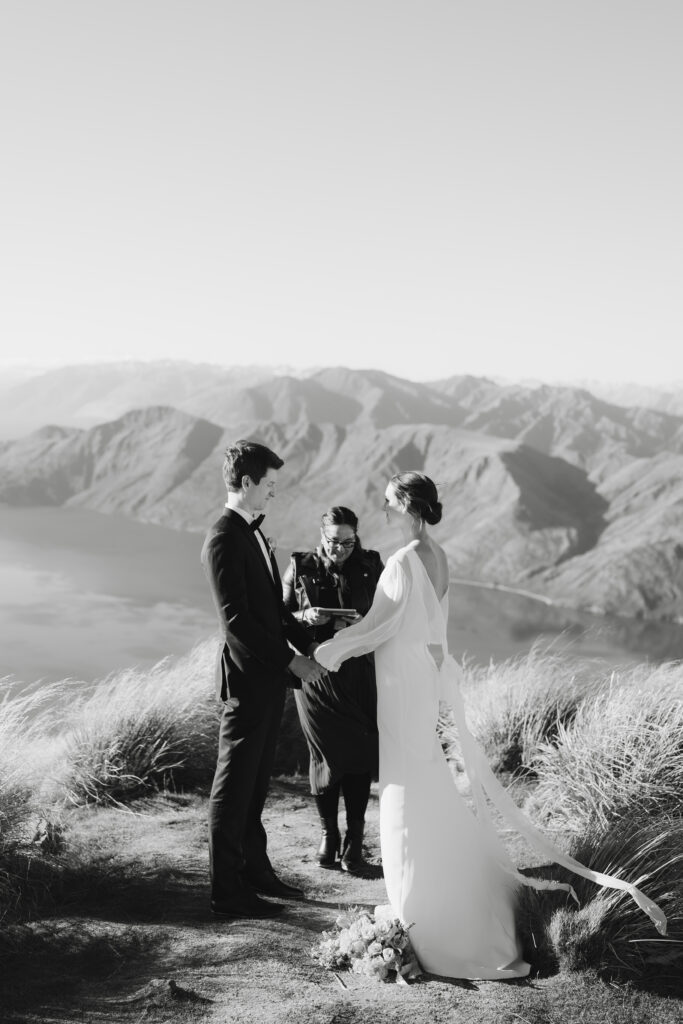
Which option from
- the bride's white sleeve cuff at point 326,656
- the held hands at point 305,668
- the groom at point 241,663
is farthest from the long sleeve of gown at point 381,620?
the groom at point 241,663

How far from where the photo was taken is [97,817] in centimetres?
597

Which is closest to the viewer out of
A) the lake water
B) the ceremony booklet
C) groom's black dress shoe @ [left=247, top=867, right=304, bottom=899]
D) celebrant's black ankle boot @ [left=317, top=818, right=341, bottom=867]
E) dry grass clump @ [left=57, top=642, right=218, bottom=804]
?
groom's black dress shoe @ [left=247, top=867, right=304, bottom=899]

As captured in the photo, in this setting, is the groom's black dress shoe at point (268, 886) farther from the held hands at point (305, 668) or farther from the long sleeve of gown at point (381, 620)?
the long sleeve of gown at point (381, 620)

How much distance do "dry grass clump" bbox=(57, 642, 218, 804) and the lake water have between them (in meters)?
51.6

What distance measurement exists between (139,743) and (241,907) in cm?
285

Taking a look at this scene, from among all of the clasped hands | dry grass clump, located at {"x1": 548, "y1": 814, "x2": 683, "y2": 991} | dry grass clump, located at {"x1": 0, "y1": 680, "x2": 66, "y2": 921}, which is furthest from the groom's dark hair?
dry grass clump, located at {"x1": 548, "y1": 814, "x2": 683, "y2": 991}

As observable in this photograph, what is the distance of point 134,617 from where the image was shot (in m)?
90.8

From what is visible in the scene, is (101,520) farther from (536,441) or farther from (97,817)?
(97,817)

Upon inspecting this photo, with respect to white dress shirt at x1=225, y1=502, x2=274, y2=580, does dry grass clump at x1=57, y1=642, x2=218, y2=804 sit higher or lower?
lower

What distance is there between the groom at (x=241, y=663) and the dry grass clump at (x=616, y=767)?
2024 millimetres

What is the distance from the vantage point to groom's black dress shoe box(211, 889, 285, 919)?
4.11 metres

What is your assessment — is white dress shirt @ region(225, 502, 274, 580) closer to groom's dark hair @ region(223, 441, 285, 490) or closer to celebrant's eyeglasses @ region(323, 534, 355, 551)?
groom's dark hair @ region(223, 441, 285, 490)

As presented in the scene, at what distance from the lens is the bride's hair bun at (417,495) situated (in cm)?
401

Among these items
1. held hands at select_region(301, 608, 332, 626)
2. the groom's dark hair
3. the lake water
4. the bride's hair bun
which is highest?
the groom's dark hair
